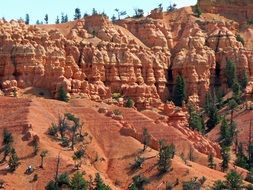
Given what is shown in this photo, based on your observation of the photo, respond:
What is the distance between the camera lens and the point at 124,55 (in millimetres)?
138250

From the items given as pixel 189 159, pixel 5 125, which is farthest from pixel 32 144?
pixel 189 159

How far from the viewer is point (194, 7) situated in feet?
546

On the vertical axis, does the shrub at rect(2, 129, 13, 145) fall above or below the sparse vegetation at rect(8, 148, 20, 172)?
above

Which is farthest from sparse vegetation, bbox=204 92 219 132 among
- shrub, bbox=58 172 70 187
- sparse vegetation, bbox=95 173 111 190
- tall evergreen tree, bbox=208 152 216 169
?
shrub, bbox=58 172 70 187

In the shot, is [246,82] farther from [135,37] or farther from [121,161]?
[121,161]

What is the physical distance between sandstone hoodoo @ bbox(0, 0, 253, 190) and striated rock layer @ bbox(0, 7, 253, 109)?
20 cm

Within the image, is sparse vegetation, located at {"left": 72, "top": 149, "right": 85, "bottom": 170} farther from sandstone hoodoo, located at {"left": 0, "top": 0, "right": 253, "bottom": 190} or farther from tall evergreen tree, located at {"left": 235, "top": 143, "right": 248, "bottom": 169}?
tall evergreen tree, located at {"left": 235, "top": 143, "right": 248, "bottom": 169}

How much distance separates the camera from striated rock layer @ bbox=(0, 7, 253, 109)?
406 ft

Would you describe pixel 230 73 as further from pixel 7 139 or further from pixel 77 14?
pixel 7 139

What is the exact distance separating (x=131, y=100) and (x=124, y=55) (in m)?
14.3

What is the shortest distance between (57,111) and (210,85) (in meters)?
41.6

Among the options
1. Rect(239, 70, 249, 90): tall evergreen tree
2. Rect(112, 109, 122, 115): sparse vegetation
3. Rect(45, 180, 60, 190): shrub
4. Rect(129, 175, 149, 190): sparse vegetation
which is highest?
Rect(239, 70, 249, 90): tall evergreen tree

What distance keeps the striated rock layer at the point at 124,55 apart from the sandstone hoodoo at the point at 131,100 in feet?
0.65

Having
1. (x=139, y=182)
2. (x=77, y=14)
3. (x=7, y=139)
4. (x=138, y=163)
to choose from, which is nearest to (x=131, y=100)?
(x=138, y=163)
